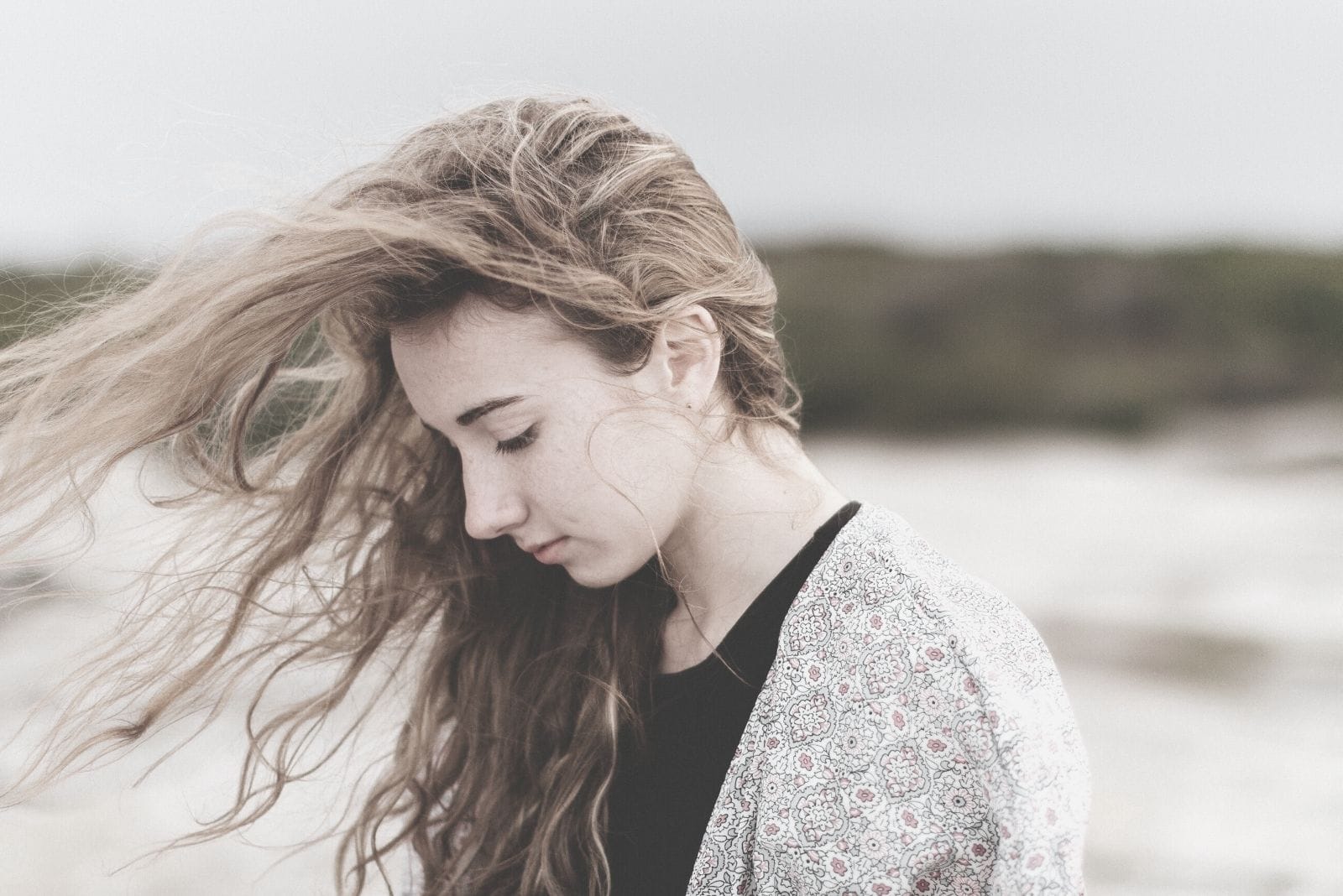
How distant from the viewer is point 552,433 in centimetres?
141

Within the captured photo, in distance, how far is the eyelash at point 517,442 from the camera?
1415mm

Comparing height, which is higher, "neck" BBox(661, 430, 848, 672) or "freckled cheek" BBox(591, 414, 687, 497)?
"freckled cheek" BBox(591, 414, 687, 497)

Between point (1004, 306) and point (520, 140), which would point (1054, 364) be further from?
point (520, 140)

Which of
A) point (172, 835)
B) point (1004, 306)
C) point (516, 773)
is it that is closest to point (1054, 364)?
point (1004, 306)

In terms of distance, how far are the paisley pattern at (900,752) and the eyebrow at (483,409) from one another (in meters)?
0.41

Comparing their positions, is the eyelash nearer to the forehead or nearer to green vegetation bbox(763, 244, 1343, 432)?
the forehead

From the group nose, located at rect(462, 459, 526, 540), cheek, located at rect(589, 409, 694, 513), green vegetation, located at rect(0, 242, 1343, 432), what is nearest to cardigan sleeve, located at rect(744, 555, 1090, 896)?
cheek, located at rect(589, 409, 694, 513)

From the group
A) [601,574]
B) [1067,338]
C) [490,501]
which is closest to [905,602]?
[601,574]

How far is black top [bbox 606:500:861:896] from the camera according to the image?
4.93 feet

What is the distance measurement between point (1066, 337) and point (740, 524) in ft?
34.0

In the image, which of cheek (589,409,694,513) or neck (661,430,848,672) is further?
neck (661,430,848,672)

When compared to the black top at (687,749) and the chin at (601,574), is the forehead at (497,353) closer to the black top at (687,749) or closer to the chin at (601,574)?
the chin at (601,574)

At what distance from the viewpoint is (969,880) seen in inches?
51.1

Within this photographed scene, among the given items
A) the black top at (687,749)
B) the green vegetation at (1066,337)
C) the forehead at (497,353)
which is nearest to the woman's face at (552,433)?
the forehead at (497,353)
